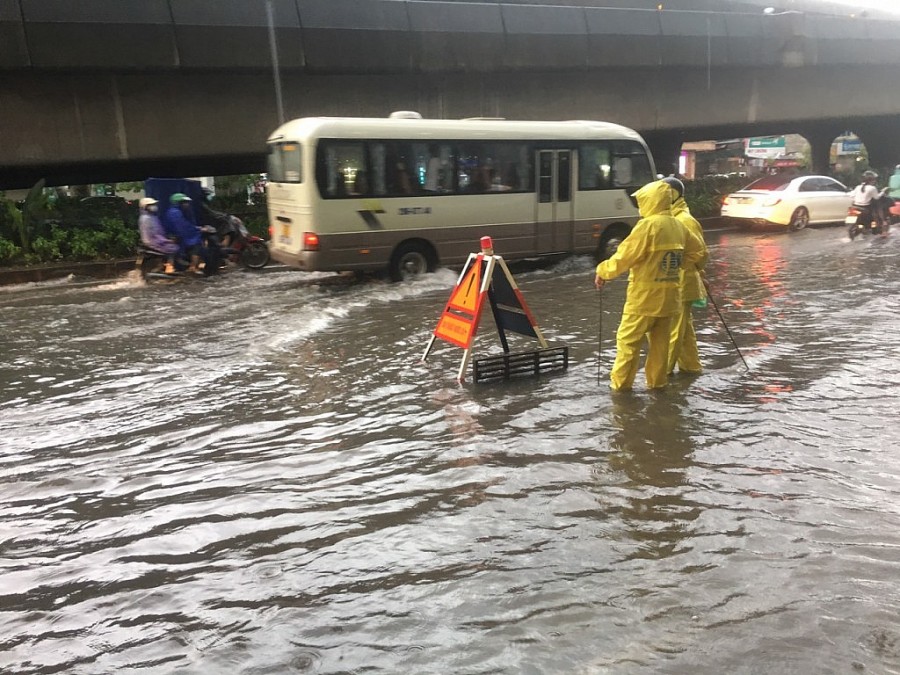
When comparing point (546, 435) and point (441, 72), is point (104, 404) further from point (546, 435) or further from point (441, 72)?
point (441, 72)

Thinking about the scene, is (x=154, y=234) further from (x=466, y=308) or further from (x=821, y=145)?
(x=821, y=145)

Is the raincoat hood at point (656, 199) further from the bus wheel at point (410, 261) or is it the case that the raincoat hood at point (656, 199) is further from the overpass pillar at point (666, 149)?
the overpass pillar at point (666, 149)

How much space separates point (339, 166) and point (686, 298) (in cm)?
658

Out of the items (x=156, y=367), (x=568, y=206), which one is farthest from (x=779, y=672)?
(x=568, y=206)

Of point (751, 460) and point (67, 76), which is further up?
point (67, 76)

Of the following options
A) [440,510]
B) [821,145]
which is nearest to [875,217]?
[440,510]

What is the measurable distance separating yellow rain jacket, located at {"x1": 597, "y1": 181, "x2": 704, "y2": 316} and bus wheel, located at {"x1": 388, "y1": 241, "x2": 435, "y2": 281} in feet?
21.8

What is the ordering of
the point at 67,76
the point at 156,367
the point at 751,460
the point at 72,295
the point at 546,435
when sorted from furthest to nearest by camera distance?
the point at 67,76 < the point at 72,295 < the point at 156,367 < the point at 546,435 < the point at 751,460

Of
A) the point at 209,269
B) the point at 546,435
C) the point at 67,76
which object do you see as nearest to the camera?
the point at 546,435

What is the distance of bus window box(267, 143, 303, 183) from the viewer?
11.5 meters

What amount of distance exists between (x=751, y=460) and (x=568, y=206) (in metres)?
9.28

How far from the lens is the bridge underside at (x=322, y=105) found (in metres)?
14.9

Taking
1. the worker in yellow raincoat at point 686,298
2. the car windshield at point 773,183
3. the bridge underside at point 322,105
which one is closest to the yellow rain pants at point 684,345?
the worker in yellow raincoat at point 686,298

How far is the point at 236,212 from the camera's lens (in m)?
17.8
